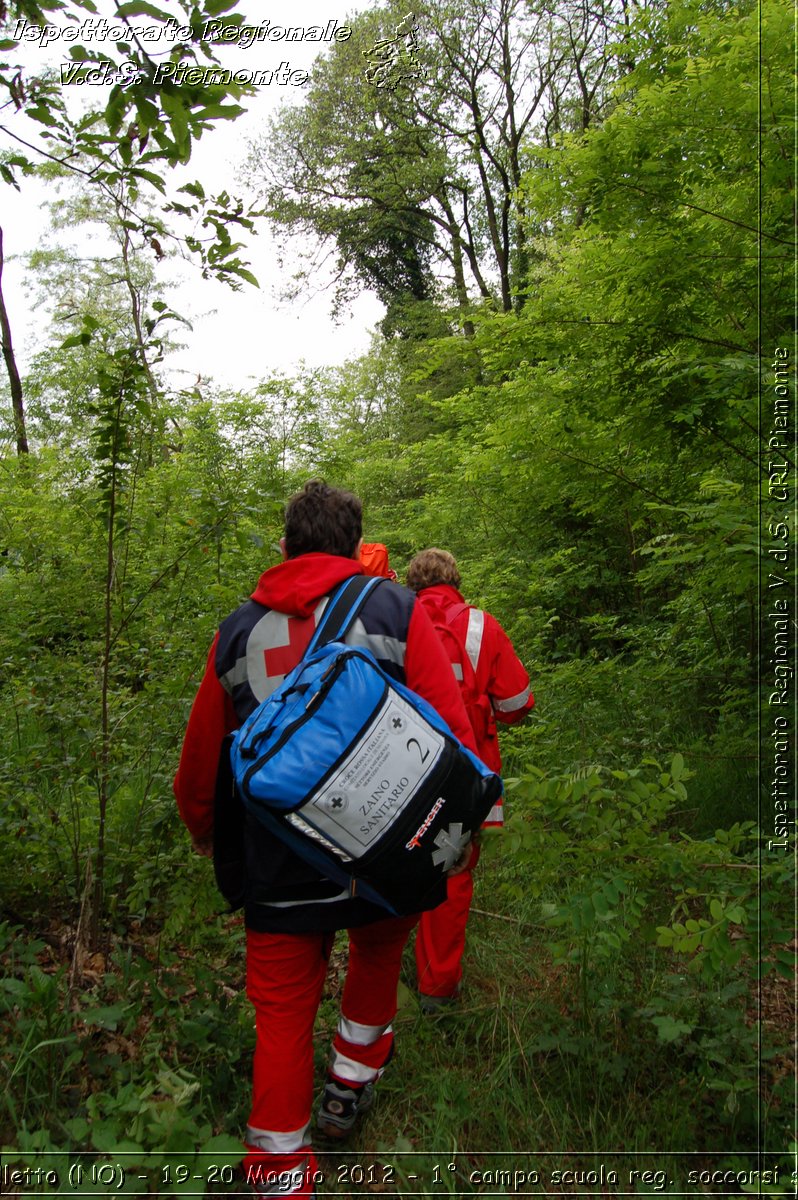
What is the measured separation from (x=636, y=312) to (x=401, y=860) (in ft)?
9.42

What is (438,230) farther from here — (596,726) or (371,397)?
(596,726)

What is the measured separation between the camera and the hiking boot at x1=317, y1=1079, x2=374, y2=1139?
2330mm

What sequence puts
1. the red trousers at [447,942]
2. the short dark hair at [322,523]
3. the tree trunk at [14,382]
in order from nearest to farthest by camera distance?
the short dark hair at [322,523] < the red trousers at [447,942] < the tree trunk at [14,382]

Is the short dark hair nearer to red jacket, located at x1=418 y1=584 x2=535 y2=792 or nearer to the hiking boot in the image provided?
red jacket, located at x1=418 y1=584 x2=535 y2=792

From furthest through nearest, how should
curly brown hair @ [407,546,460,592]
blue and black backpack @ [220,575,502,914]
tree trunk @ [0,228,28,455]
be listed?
tree trunk @ [0,228,28,455]
curly brown hair @ [407,546,460,592]
blue and black backpack @ [220,575,502,914]

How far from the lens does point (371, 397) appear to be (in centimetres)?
2489

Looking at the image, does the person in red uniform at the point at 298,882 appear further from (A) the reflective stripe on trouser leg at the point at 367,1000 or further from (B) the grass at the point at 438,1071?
(B) the grass at the point at 438,1071

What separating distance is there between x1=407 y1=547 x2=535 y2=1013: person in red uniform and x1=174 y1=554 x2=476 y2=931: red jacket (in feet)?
3.57

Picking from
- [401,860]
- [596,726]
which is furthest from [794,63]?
[596,726]

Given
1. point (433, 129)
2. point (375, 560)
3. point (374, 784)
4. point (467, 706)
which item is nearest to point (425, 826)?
point (374, 784)

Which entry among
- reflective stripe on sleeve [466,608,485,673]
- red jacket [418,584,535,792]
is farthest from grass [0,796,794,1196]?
reflective stripe on sleeve [466,608,485,673]

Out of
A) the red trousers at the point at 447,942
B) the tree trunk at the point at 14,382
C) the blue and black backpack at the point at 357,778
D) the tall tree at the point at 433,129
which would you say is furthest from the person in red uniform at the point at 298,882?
the tall tree at the point at 433,129

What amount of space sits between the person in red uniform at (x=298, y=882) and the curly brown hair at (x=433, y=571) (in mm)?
1412

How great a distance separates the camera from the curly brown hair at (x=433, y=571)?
3.74 metres
